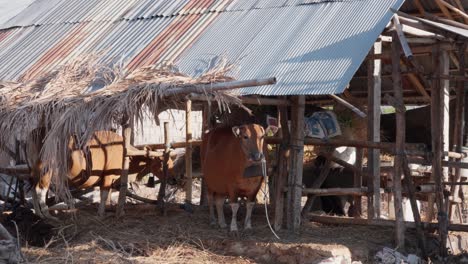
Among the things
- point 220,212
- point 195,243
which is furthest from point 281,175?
point 195,243

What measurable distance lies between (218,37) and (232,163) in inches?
65.6

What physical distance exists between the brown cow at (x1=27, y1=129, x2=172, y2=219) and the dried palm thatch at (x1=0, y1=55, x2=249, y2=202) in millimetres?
613

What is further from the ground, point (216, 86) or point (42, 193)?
point (216, 86)

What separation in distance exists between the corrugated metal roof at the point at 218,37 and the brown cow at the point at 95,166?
1165 millimetres

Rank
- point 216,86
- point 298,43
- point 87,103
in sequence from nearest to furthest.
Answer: point 216,86, point 87,103, point 298,43

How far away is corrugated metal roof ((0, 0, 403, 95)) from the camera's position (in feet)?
26.9

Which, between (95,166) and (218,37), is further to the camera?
(95,166)

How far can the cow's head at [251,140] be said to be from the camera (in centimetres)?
875

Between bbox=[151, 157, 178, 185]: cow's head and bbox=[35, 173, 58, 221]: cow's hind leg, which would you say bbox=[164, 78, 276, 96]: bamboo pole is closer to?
bbox=[35, 173, 58, 221]: cow's hind leg

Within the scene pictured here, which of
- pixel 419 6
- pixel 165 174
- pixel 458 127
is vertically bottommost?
pixel 165 174

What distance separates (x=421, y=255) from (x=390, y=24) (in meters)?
2.66

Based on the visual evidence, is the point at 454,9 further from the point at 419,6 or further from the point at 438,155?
the point at 438,155

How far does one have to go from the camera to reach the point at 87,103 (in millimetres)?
8102

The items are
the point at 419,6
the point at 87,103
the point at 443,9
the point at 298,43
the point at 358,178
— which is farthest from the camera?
the point at 419,6
